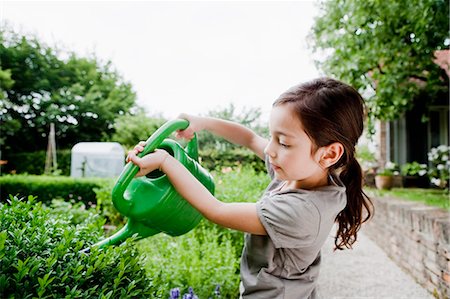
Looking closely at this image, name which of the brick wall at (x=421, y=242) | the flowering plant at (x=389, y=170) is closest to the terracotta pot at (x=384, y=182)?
the flowering plant at (x=389, y=170)

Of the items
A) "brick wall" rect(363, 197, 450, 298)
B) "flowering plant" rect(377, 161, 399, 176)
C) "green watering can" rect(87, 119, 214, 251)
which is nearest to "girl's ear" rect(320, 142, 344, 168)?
"green watering can" rect(87, 119, 214, 251)

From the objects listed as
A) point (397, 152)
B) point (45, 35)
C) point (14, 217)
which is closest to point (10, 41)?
point (45, 35)

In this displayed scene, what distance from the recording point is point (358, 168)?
1344mm

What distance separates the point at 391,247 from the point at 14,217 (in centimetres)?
424

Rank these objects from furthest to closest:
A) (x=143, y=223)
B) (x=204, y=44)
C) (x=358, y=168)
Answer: (x=204, y=44) < (x=358, y=168) < (x=143, y=223)

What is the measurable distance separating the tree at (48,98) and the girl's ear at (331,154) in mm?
13843

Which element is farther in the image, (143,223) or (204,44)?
(204,44)

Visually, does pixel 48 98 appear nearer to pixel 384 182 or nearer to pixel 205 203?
pixel 384 182

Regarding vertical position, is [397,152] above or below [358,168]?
below

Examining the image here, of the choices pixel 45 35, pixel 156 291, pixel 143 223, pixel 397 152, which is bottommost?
pixel 397 152

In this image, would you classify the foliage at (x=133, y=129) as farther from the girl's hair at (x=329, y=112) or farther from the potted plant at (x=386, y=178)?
the girl's hair at (x=329, y=112)

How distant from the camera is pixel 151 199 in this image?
1137 millimetres

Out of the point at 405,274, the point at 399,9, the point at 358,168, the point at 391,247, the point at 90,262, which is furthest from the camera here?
the point at 399,9

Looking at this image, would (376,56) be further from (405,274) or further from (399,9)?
(405,274)
